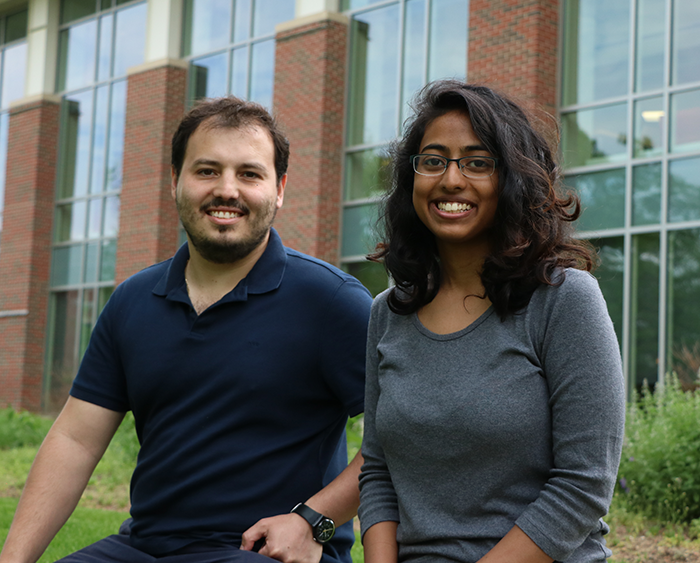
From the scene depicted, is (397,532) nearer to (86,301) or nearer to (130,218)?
(130,218)

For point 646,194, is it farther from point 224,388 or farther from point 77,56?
point 77,56

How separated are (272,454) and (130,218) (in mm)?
15317

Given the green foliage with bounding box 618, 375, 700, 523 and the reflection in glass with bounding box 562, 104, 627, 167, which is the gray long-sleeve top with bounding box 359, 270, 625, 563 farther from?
the reflection in glass with bounding box 562, 104, 627, 167

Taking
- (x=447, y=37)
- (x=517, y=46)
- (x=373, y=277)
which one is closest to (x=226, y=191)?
(x=517, y=46)

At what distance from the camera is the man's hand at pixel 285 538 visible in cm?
271

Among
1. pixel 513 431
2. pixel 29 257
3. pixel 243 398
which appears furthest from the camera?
pixel 29 257

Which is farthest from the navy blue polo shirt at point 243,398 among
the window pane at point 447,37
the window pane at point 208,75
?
the window pane at point 208,75

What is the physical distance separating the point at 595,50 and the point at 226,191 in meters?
9.75

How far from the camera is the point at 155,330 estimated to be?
10.1 ft

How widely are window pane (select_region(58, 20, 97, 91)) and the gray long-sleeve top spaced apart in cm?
1835

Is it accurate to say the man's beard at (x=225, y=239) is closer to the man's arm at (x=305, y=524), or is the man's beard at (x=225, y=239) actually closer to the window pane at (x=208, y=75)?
the man's arm at (x=305, y=524)

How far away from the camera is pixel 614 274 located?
11.2 metres

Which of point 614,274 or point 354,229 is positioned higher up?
point 354,229

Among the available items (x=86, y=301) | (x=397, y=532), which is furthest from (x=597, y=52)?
(x=86, y=301)
